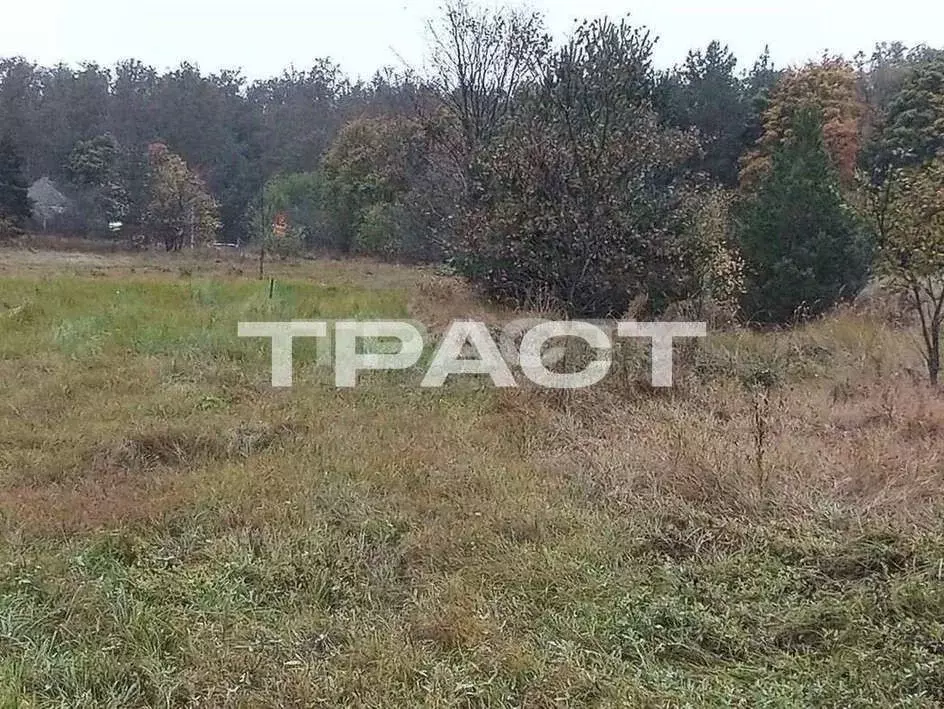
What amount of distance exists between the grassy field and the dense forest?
2940 millimetres

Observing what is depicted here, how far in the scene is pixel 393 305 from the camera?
10.5 meters

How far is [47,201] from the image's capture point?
29156mm

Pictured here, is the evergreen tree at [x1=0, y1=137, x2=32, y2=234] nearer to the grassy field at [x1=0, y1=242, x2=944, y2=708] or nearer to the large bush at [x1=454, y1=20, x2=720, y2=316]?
the large bush at [x1=454, y1=20, x2=720, y2=316]

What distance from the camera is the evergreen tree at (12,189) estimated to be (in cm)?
2602

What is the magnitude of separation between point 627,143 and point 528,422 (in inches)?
180

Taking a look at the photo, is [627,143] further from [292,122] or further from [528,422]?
[292,122]

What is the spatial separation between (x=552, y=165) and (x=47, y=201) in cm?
2759

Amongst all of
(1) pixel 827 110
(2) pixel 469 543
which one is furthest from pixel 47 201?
(2) pixel 469 543

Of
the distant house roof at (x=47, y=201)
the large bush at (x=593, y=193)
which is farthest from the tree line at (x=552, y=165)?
the distant house roof at (x=47, y=201)

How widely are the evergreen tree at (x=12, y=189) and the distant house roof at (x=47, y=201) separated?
5.36 ft

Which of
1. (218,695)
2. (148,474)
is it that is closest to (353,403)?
(148,474)

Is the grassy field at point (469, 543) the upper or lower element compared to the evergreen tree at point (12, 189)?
lower

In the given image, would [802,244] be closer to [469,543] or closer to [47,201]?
[469,543]

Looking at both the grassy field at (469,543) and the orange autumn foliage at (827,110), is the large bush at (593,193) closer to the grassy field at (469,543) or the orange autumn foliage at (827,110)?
the grassy field at (469,543)
